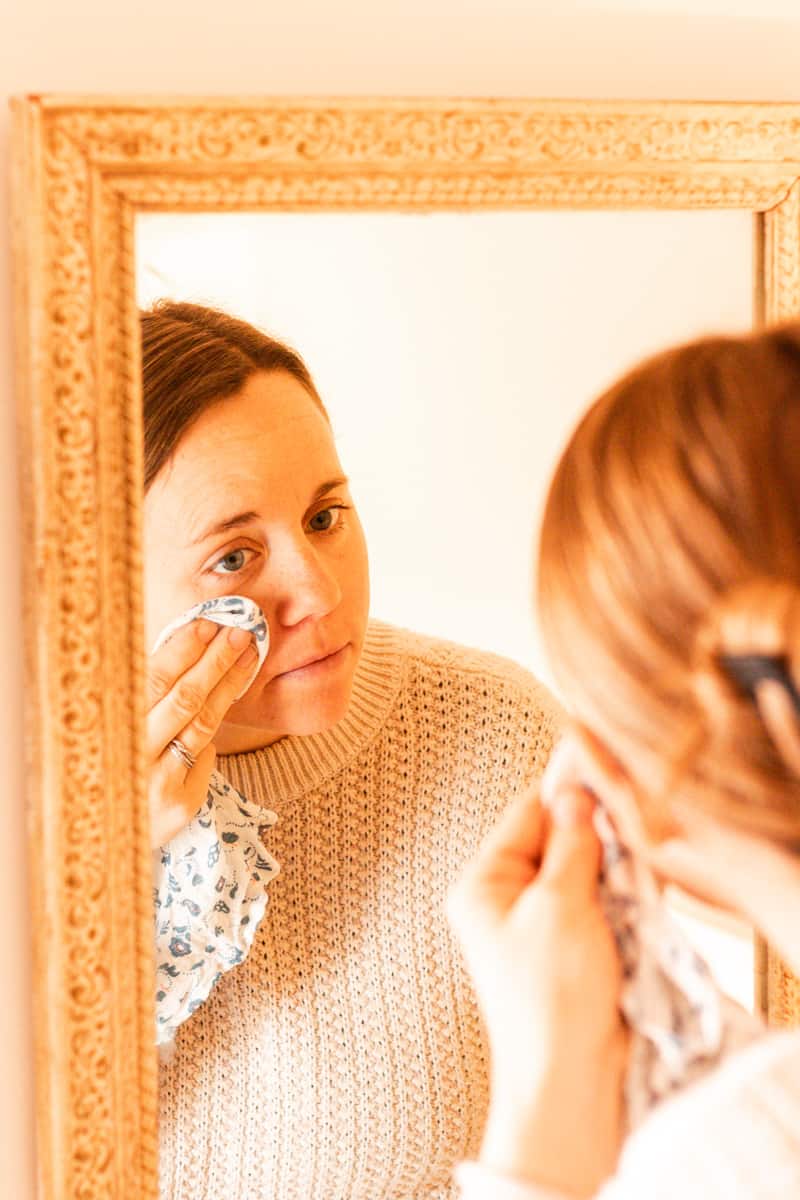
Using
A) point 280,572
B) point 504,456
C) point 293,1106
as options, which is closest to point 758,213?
point 504,456

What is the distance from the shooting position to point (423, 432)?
738 millimetres

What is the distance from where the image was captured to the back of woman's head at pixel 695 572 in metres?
0.48

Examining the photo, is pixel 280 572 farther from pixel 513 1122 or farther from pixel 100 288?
pixel 513 1122

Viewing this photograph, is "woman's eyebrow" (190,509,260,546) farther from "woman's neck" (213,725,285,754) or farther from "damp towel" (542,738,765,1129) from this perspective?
"damp towel" (542,738,765,1129)

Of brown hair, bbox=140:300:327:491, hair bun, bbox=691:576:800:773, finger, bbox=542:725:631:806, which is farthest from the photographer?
brown hair, bbox=140:300:327:491

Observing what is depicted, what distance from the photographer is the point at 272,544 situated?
72 centimetres

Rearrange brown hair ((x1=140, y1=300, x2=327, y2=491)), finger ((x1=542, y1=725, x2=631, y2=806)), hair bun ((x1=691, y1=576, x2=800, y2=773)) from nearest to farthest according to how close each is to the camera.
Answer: hair bun ((x1=691, y1=576, x2=800, y2=773)), finger ((x1=542, y1=725, x2=631, y2=806)), brown hair ((x1=140, y1=300, x2=327, y2=491))

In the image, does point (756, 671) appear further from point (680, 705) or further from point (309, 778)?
point (309, 778)

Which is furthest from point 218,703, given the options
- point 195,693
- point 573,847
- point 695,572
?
point 695,572

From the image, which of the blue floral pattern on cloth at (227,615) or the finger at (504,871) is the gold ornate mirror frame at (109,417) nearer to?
the blue floral pattern on cloth at (227,615)

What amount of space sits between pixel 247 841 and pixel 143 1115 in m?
0.16

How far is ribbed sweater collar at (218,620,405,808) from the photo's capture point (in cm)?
74

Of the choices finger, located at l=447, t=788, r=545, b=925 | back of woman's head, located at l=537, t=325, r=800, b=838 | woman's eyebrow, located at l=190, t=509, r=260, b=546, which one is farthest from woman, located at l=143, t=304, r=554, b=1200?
back of woman's head, located at l=537, t=325, r=800, b=838

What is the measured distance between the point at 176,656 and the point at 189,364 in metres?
0.16
